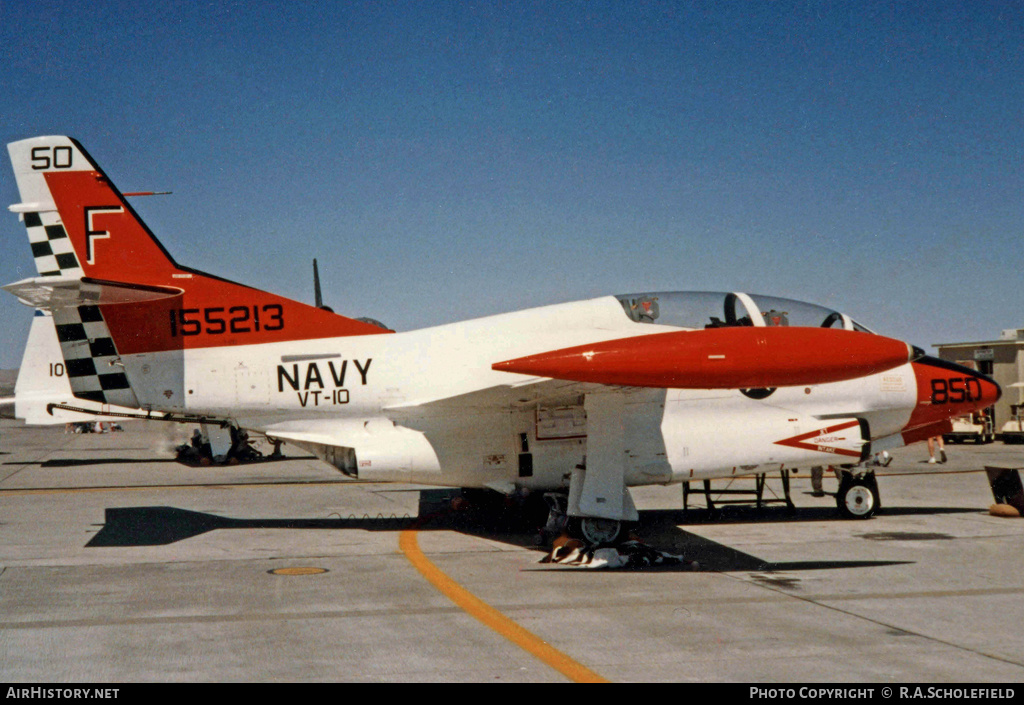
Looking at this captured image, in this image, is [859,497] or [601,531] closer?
[601,531]

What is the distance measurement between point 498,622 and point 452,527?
6152 mm

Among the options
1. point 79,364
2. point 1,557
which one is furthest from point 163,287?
point 1,557

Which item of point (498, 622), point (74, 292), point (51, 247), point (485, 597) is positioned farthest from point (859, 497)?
point (51, 247)

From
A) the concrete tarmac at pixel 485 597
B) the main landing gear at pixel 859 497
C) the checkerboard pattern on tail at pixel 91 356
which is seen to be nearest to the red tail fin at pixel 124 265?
the checkerboard pattern on tail at pixel 91 356

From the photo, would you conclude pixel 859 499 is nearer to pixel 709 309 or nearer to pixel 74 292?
pixel 709 309

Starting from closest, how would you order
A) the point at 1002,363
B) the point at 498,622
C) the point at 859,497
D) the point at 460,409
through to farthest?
1. the point at 498,622
2. the point at 460,409
3. the point at 859,497
4. the point at 1002,363

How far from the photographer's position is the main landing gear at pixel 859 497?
1413 cm

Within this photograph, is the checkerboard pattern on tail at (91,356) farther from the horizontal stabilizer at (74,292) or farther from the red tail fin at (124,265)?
the horizontal stabilizer at (74,292)

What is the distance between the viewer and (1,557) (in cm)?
1100

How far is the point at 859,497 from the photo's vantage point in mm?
14141

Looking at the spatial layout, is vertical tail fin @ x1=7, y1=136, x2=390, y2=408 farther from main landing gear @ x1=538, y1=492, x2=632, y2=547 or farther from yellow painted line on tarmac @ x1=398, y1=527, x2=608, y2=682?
main landing gear @ x1=538, y1=492, x2=632, y2=547

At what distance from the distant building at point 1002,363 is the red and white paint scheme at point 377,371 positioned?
30.5 metres
